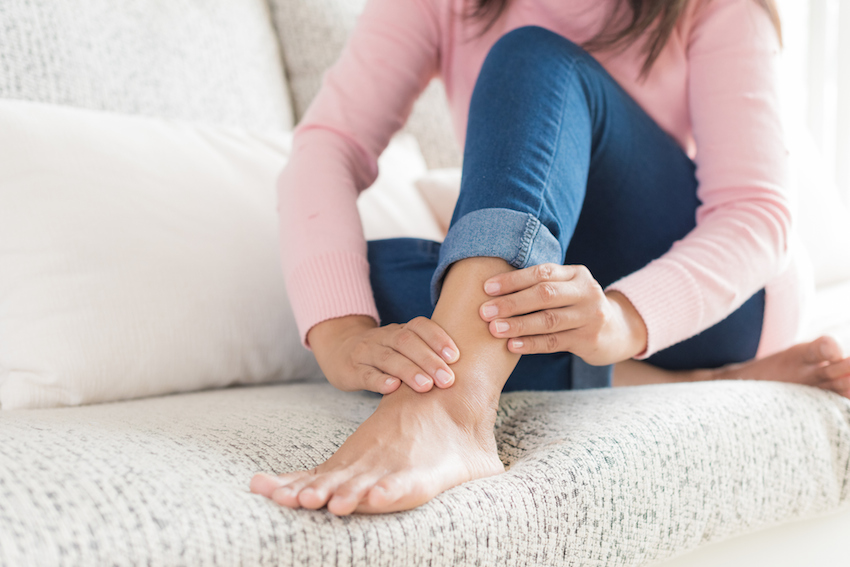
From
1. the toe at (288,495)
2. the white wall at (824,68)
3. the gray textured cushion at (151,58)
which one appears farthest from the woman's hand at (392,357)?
the white wall at (824,68)

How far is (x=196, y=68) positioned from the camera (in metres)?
0.90

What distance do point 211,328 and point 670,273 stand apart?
48cm

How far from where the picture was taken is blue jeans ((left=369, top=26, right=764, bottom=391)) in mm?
463

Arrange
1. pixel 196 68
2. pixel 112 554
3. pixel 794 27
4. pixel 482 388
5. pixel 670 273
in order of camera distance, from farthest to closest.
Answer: pixel 794 27 < pixel 196 68 < pixel 670 273 < pixel 482 388 < pixel 112 554

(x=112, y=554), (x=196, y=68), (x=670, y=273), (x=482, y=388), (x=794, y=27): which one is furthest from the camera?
(x=794, y=27)

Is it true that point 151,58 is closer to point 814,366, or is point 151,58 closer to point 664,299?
point 664,299

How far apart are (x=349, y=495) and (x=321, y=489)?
0.7 inches

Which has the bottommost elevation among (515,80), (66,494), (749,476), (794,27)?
(749,476)

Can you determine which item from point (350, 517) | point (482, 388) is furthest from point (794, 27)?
point (350, 517)

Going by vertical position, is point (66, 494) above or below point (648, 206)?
below

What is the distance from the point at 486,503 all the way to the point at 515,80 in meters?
0.38

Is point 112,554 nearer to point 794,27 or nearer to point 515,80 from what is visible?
point 515,80

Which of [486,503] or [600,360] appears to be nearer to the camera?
[486,503]

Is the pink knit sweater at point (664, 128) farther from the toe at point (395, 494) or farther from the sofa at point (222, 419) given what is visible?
the toe at point (395, 494)
